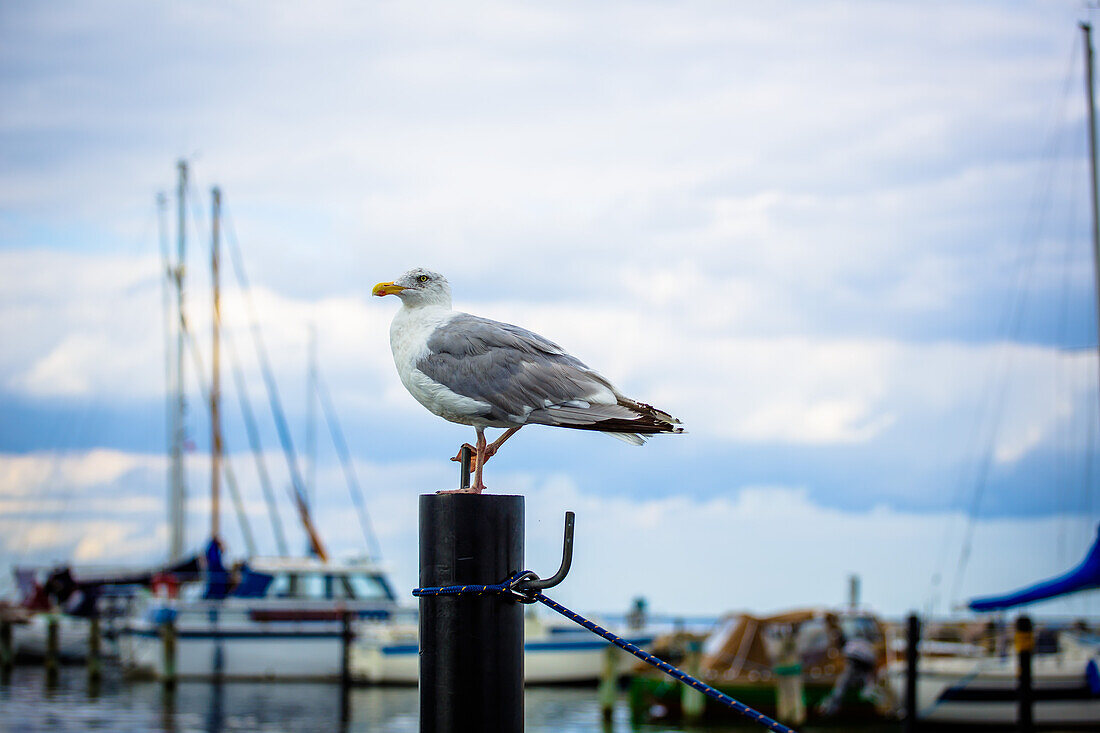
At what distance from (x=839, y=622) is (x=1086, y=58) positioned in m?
11.3

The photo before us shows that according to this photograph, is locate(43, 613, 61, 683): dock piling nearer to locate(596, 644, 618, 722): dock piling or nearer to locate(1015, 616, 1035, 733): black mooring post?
locate(596, 644, 618, 722): dock piling

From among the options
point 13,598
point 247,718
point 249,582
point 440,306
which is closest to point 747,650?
point 247,718

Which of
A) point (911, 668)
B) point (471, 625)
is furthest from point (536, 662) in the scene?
point (471, 625)

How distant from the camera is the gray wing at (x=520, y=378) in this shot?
4246 millimetres

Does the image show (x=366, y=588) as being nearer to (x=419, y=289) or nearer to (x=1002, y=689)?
(x=1002, y=689)

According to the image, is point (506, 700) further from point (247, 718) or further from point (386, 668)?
point (386, 668)

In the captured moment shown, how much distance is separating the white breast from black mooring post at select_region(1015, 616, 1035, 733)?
35.5 ft

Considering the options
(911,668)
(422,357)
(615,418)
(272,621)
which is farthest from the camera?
(272,621)

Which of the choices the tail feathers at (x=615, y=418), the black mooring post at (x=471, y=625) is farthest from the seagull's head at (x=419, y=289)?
the black mooring post at (x=471, y=625)

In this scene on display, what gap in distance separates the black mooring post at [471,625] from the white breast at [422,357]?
35.1 inches

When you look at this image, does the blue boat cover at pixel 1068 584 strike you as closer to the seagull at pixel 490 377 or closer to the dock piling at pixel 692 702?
the dock piling at pixel 692 702

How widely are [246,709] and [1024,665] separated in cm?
1452

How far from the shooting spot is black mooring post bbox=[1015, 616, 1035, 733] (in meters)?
13.5

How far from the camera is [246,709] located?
22906 mm
